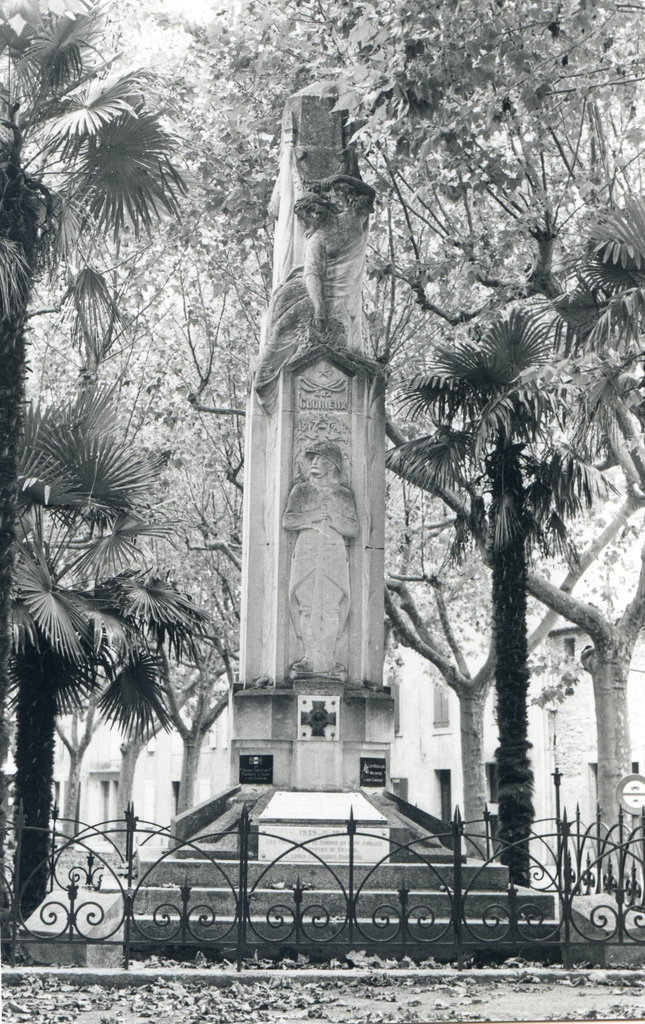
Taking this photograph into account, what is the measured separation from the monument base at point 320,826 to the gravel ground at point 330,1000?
217 cm

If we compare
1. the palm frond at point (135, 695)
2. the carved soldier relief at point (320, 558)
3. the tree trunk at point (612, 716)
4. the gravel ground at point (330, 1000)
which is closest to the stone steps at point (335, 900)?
the gravel ground at point (330, 1000)

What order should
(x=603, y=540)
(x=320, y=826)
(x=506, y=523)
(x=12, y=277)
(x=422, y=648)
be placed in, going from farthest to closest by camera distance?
(x=422, y=648)
(x=603, y=540)
(x=506, y=523)
(x=320, y=826)
(x=12, y=277)

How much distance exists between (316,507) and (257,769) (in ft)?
7.90

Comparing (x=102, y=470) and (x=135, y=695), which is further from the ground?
(x=102, y=470)

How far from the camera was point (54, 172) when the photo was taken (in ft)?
33.3

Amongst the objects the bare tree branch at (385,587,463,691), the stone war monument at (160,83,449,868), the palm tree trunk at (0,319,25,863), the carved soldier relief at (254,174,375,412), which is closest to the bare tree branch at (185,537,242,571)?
the bare tree branch at (385,587,463,691)

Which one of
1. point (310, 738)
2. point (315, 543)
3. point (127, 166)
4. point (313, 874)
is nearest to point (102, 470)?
point (315, 543)

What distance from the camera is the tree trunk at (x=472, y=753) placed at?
20.1 metres

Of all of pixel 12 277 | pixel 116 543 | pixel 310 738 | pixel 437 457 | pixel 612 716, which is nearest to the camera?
pixel 12 277

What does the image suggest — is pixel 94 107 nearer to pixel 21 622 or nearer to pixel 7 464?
pixel 7 464

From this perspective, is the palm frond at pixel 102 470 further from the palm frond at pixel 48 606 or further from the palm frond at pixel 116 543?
the palm frond at pixel 48 606

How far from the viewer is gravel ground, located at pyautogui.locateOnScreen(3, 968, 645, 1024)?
6609mm

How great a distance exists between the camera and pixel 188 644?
13812 mm

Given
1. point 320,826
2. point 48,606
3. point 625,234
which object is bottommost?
point 320,826
